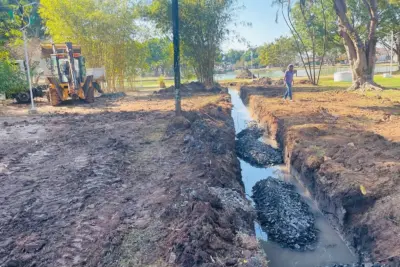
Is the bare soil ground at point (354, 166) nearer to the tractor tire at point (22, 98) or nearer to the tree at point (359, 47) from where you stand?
the tree at point (359, 47)

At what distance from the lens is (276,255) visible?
4.77 metres

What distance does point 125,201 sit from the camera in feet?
16.1

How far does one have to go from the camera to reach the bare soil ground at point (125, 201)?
3.56 meters

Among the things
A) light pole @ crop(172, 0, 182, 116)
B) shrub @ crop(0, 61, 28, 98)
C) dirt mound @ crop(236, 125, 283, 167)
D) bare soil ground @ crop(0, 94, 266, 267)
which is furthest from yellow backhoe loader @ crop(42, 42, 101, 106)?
dirt mound @ crop(236, 125, 283, 167)

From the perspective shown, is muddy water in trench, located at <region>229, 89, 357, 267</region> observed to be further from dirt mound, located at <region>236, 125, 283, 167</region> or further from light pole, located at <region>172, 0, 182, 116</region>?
light pole, located at <region>172, 0, 182, 116</region>

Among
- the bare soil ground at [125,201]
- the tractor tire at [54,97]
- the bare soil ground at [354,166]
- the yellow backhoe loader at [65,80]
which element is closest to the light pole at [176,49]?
the bare soil ground at [125,201]

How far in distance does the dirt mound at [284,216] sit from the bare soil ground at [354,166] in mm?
443

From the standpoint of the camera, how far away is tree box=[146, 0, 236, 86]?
22031 millimetres

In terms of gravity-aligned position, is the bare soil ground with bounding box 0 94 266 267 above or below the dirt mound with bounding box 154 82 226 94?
below

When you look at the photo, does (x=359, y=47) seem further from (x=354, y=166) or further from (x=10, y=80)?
(x=10, y=80)

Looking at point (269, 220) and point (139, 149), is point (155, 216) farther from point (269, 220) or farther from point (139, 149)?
point (139, 149)

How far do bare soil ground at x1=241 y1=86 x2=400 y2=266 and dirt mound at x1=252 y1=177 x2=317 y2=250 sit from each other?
0.44 meters

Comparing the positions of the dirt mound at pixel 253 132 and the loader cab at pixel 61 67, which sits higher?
the loader cab at pixel 61 67

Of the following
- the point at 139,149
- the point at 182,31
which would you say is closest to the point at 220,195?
the point at 139,149
